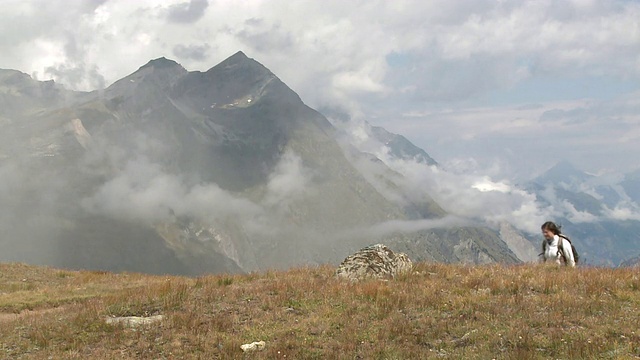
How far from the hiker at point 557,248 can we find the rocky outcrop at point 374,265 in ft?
17.1

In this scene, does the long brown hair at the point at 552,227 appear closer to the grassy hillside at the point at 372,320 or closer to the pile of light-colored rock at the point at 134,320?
the grassy hillside at the point at 372,320

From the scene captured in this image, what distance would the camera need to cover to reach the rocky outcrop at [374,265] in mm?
19359

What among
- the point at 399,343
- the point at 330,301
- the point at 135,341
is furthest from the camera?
the point at 330,301

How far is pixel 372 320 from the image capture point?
13461 millimetres

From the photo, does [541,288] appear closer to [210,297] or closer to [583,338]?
[583,338]

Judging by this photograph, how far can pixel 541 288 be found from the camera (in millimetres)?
15117

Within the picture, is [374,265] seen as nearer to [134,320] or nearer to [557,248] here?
[557,248]

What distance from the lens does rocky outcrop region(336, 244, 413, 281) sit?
63.5ft

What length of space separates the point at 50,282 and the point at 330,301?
20.6 metres

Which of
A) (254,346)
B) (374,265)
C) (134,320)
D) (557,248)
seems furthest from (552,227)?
(134,320)

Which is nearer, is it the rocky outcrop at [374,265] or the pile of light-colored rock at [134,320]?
the pile of light-colored rock at [134,320]

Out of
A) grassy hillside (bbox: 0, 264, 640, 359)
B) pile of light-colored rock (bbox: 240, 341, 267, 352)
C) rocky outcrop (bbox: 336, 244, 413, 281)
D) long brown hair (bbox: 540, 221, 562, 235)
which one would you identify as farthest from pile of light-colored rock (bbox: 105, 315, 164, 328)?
long brown hair (bbox: 540, 221, 562, 235)

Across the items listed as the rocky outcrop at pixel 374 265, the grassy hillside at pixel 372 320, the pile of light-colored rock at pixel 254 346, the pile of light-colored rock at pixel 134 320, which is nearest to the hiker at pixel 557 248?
the grassy hillside at pixel 372 320

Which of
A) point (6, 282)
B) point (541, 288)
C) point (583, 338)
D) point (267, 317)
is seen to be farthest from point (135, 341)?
point (6, 282)
